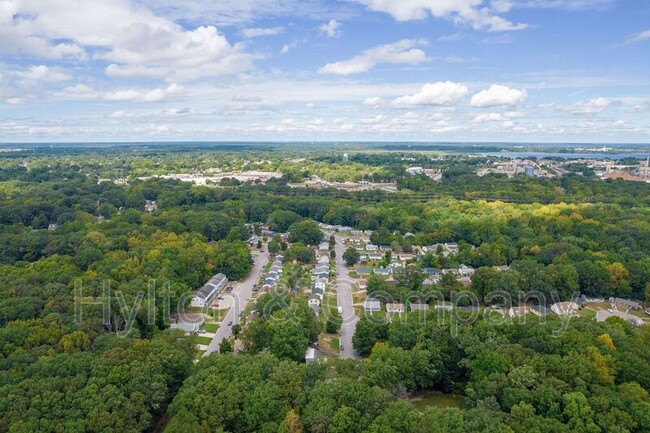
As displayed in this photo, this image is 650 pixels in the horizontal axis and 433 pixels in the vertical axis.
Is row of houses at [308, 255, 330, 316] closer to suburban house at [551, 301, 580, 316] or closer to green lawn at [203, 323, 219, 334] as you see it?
green lawn at [203, 323, 219, 334]

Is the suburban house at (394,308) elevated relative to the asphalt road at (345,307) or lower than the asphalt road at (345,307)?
elevated

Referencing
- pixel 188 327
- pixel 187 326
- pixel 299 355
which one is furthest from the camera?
pixel 187 326

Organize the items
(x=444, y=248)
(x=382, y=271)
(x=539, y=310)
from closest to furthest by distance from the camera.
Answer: (x=539, y=310), (x=382, y=271), (x=444, y=248)

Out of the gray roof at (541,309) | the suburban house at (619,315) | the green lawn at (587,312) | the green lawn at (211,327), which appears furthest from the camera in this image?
the green lawn at (587,312)

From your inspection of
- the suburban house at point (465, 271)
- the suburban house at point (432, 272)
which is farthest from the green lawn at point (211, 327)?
the suburban house at point (465, 271)

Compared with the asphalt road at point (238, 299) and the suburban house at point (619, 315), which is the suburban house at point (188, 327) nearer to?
the asphalt road at point (238, 299)

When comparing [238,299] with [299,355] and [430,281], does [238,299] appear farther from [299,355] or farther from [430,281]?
[430,281]

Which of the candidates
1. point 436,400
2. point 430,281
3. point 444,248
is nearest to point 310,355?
point 436,400
